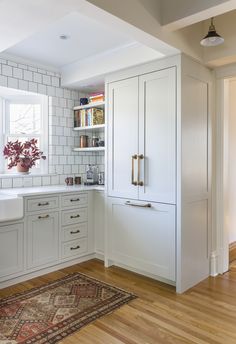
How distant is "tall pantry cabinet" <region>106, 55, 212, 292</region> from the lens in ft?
9.05

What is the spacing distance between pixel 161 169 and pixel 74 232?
53.8 inches

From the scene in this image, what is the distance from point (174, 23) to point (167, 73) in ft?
1.77

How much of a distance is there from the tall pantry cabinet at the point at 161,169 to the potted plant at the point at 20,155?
108cm

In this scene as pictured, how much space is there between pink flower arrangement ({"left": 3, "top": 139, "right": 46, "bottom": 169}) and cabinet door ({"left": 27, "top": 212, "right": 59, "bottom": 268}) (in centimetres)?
83

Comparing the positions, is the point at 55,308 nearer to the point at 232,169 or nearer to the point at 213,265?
the point at 213,265

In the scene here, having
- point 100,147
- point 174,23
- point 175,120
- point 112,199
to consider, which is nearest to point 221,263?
point 112,199

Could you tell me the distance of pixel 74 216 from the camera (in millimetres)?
3471

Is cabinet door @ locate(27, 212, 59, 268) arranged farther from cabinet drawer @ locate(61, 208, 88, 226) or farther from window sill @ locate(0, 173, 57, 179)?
window sill @ locate(0, 173, 57, 179)

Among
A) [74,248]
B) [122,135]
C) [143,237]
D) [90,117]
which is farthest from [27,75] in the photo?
[143,237]

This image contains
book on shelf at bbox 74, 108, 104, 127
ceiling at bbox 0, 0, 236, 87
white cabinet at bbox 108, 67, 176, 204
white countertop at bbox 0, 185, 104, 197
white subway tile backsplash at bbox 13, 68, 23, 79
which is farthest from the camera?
book on shelf at bbox 74, 108, 104, 127

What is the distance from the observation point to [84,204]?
358 cm

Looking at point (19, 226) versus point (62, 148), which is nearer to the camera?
point (19, 226)

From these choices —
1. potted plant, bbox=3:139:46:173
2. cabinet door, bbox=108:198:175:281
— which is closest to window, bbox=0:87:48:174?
potted plant, bbox=3:139:46:173

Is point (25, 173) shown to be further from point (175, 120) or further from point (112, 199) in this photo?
point (175, 120)
